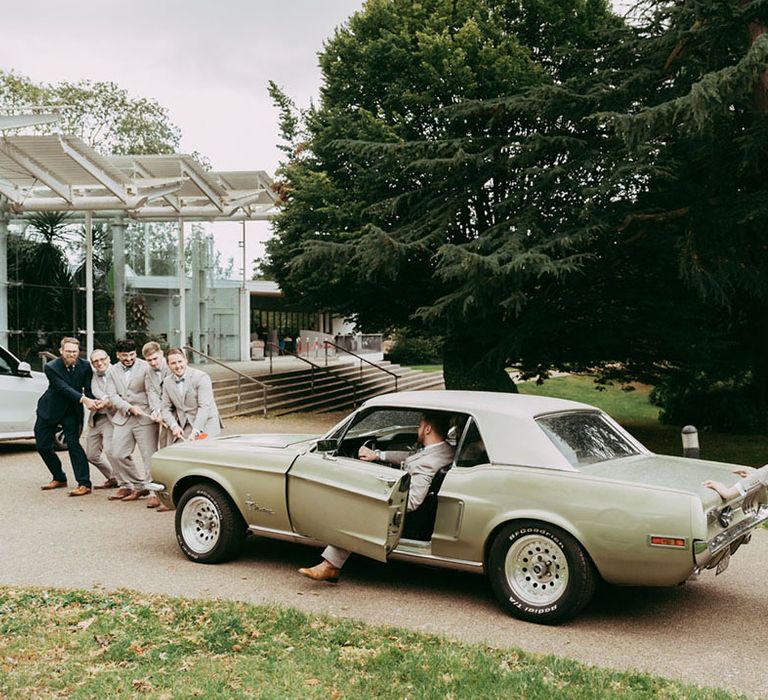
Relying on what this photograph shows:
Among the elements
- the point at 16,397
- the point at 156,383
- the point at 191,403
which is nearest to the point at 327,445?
the point at 191,403

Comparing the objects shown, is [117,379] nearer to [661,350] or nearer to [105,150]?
[661,350]

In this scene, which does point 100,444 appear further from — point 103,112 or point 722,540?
point 103,112

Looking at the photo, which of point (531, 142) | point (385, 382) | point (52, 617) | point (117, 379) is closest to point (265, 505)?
point (52, 617)

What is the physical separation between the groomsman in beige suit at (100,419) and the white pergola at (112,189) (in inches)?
358

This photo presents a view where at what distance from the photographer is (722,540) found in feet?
17.3

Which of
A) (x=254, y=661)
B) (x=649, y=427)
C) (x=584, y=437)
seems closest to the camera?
(x=254, y=661)

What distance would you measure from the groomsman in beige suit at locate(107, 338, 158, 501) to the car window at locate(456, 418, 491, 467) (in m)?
4.48

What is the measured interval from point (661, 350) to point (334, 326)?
136ft

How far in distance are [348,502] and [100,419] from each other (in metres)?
4.96

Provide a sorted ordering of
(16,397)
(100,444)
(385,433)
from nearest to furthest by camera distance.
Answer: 1. (385,433)
2. (100,444)
3. (16,397)

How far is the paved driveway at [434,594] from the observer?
4.95 metres

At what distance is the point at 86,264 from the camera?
832 inches

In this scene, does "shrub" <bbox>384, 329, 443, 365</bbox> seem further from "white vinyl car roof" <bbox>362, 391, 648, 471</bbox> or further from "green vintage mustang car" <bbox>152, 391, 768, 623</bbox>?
"white vinyl car roof" <bbox>362, 391, 648, 471</bbox>

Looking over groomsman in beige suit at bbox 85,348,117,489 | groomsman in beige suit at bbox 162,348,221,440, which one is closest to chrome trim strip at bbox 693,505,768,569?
groomsman in beige suit at bbox 162,348,221,440
